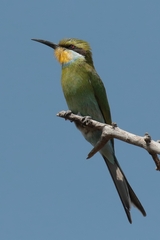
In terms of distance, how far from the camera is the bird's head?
14.3ft

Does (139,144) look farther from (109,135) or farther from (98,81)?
(98,81)

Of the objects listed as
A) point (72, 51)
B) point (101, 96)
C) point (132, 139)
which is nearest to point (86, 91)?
point (101, 96)

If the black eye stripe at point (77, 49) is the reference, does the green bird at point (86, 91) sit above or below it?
below

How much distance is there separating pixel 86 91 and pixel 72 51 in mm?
497

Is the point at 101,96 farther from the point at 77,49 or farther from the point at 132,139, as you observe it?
the point at 132,139

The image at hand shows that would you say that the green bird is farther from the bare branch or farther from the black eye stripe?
the bare branch

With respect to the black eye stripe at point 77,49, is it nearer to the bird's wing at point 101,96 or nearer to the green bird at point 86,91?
the green bird at point 86,91

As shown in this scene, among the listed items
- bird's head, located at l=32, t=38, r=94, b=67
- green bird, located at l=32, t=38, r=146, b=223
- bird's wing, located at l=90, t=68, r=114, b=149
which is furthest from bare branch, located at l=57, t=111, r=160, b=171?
bird's head, located at l=32, t=38, r=94, b=67

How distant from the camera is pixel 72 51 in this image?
4402 mm

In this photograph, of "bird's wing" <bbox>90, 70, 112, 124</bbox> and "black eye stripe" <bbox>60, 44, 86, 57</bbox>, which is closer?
"bird's wing" <bbox>90, 70, 112, 124</bbox>

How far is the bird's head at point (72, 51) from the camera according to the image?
437cm

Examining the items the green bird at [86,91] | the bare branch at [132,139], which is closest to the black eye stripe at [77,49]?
the green bird at [86,91]

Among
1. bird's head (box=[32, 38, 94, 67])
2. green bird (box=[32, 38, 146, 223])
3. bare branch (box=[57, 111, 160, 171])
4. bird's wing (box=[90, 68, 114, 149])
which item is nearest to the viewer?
bare branch (box=[57, 111, 160, 171])

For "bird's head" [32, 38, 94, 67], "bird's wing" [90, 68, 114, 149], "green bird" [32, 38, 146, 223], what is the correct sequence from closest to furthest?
"green bird" [32, 38, 146, 223]
"bird's wing" [90, 68, 114, 149]
"bird's head" [32, 38, 94, 67]
